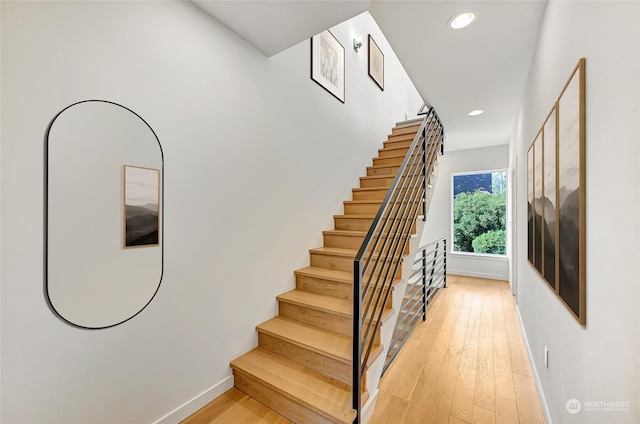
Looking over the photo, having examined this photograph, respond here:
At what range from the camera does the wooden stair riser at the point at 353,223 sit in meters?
2.87

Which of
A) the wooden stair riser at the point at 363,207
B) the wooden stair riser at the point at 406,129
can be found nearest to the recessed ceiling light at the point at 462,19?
the wooden stair riser at the point at 363,207

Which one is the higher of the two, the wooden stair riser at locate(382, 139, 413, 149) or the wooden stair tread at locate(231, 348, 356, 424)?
the wooden stair riser at locate(382, 139, 413, 149)

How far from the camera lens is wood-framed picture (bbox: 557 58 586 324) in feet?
3.19

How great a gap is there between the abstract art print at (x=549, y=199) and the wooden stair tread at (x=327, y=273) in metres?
1.29

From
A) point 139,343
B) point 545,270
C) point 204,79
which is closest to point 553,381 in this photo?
point 545,270

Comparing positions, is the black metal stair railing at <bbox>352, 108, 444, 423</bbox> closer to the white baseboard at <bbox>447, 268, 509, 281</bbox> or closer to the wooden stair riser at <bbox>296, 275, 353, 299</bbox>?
the wooden stair riser at <bbox>296, 275, 353, 299</bbox>

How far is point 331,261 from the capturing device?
8.54 ft

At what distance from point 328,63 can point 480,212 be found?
4413mm

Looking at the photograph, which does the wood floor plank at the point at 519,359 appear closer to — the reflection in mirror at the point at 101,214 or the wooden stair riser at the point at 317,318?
the wooden stair riser at the point at 317,318

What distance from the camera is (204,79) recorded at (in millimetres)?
1783

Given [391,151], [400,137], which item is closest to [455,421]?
[391,151]

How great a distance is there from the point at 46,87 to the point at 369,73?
3.89m

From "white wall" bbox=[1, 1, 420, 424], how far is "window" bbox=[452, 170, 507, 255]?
4.17m

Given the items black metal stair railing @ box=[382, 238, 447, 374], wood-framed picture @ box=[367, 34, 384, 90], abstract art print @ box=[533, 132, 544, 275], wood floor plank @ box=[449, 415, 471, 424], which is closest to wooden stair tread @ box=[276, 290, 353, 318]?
black metal stair railing @ box=[382, 238, 447, 374]
